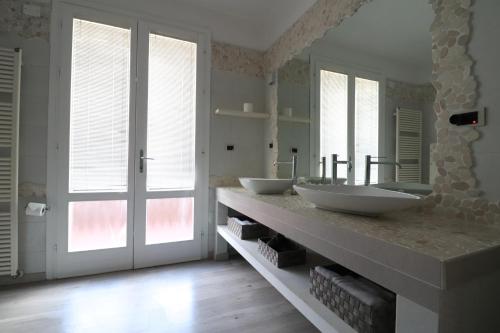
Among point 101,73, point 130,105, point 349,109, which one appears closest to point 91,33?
point 101,73

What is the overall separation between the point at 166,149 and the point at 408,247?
2.22m

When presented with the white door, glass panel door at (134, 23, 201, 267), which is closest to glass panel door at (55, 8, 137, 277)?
glass panel door at (134, 23, 201, 267)

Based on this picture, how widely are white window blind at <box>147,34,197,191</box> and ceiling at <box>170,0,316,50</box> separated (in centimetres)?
45

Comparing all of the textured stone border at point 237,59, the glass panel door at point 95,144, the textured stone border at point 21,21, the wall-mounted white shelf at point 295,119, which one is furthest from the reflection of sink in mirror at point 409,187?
the textured stone border at point 21,21

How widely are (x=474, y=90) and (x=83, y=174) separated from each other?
8.92 feet

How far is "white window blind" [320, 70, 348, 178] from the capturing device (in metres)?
1.83

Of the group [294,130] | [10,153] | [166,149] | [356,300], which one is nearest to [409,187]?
[356,300]

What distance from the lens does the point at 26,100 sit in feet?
6.88

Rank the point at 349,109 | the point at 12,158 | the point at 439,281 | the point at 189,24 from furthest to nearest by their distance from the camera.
Answer: 1. the point at 189,24
2. the point at 12,158
3. the point at 349,109
4. the point at 439,281

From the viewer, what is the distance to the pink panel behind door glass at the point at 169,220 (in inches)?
98.9

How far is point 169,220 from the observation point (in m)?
2.60

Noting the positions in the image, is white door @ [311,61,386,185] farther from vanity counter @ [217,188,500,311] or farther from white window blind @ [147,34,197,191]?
white window blind @ [147,34,197,191]

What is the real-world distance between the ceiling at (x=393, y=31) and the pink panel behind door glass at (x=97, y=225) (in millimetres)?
2325

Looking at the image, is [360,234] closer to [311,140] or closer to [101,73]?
[311,140]
